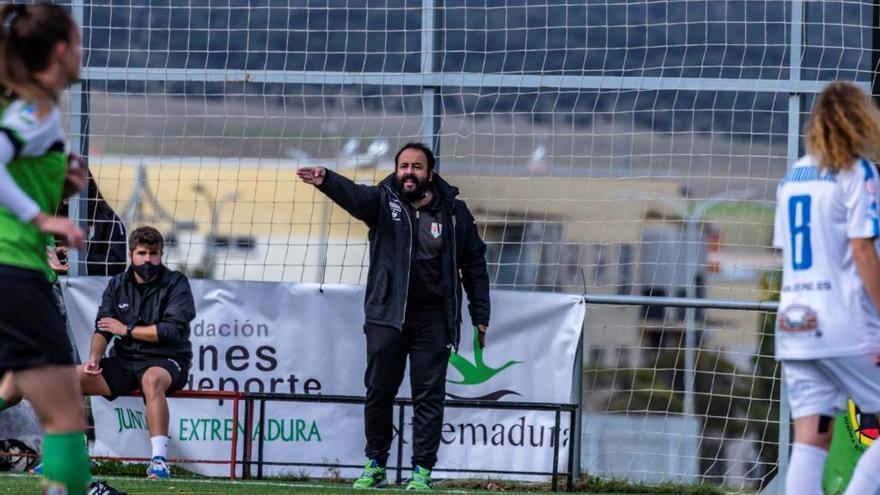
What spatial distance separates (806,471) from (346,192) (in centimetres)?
407

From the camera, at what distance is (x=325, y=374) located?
32.0 ft

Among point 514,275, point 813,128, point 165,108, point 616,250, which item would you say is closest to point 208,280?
point 165,108

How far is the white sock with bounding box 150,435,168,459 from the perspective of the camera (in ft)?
28.7

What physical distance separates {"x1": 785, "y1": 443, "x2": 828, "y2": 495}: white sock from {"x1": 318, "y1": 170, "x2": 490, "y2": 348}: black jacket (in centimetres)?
384

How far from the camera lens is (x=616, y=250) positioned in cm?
1001

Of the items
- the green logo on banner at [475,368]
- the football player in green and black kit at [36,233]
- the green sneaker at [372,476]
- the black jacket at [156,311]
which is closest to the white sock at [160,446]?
the black jacket at [156,311]

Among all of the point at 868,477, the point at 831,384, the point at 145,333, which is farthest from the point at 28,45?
the point at 145,333

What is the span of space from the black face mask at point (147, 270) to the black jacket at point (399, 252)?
140 cm

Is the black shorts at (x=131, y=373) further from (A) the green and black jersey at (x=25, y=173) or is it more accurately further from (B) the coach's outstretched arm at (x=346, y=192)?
(A) the green and black jersey at (x=25, y=173)

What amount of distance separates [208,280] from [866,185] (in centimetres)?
570

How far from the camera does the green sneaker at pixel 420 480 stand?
27.8ft

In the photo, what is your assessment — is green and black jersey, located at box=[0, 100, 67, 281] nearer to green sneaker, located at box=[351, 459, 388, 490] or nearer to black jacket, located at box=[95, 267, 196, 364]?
green sneaker, located at box=[351, 459, 388, 490]

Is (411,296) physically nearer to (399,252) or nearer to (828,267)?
(399,252)

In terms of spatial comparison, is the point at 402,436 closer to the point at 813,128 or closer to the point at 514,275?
the point at 514,275
